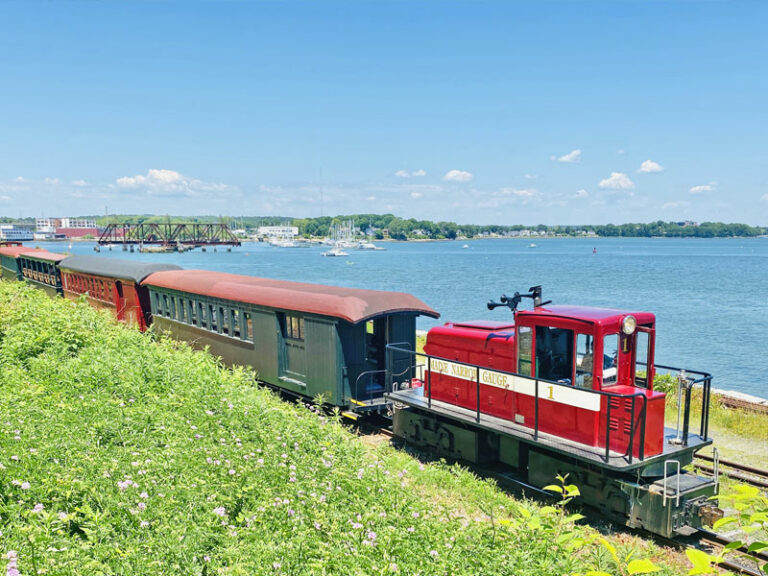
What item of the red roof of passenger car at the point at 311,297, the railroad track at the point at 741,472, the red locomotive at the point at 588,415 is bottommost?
the railroad track at the point at 741,472

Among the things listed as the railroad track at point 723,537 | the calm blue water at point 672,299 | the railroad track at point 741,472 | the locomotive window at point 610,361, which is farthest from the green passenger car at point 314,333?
the calm blue water at point 672,299

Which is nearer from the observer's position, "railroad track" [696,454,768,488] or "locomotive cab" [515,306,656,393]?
"locomotive cab" [515,306,656,393]

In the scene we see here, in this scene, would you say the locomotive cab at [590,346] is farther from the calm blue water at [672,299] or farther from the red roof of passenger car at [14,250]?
the red roof of passenger car at [14,250]

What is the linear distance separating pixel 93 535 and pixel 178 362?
7.68m

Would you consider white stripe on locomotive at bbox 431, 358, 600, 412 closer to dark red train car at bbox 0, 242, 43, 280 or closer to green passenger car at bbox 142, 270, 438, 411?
green passenger car at bbox 142, 270, 438, 411

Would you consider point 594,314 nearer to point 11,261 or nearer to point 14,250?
point 11,261

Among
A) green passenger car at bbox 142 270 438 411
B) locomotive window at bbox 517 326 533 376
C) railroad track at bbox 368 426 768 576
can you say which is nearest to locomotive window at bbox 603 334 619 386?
locomotive window at bbox 517 326 533 376

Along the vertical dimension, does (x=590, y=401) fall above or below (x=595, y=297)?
above

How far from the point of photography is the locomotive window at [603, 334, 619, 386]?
9.57 m

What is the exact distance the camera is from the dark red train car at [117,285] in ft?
74.7

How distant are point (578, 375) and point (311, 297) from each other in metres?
7.03

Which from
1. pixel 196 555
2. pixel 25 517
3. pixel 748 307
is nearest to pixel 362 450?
pixel 196 555

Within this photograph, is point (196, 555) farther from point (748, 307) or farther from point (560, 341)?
point (748, 307)

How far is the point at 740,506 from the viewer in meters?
3.43
